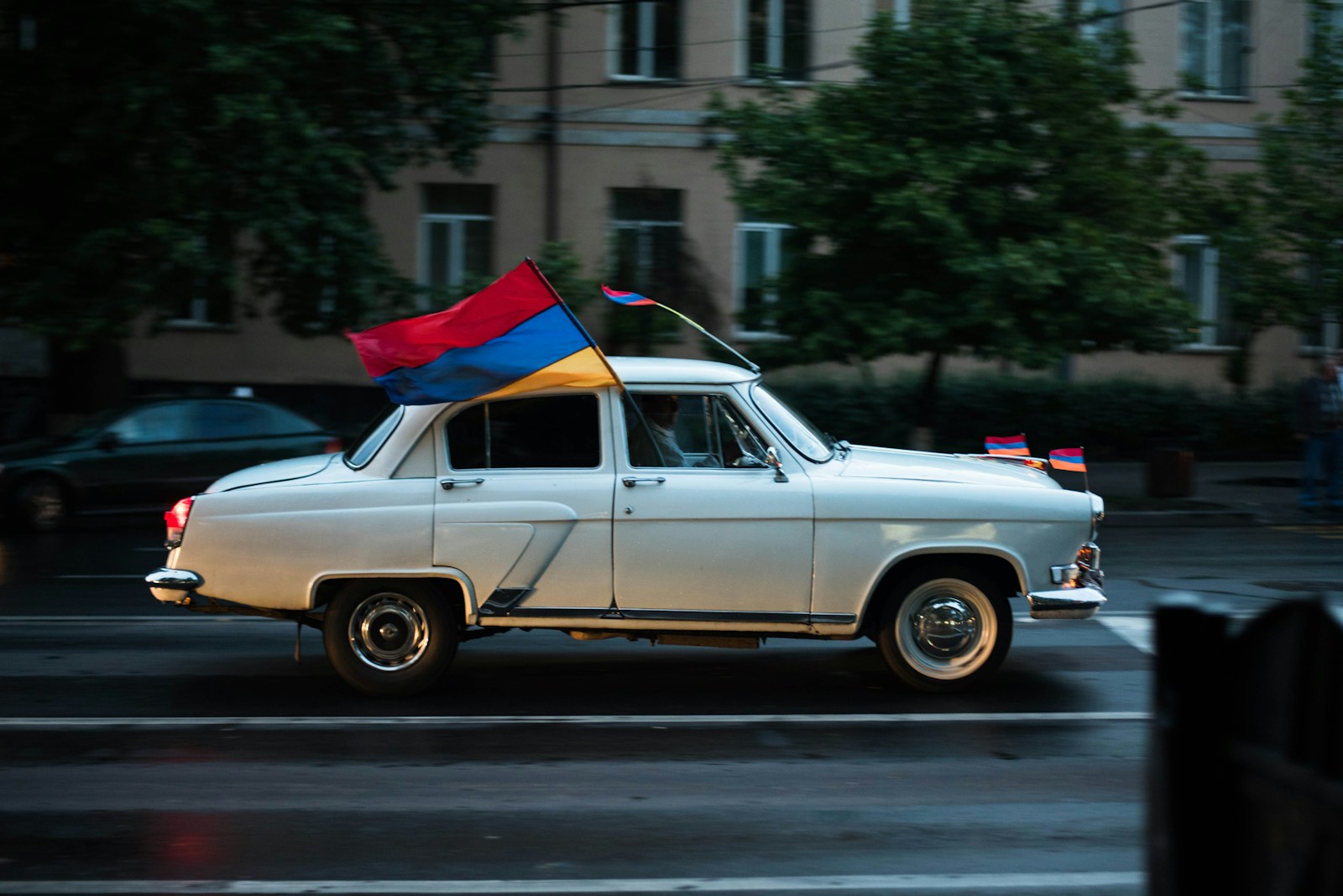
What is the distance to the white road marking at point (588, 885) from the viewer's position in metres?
4.35

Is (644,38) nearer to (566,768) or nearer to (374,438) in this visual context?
(374,438)

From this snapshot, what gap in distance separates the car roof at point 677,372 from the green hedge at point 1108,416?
595 inches

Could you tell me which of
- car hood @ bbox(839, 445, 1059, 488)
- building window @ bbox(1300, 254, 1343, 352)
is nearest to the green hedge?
building window @ bbox(1300, 254, 1343, 352)

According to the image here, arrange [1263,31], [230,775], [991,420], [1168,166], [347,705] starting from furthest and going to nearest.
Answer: [1263,31] < [991,420] < [1168,166] < [347,705] < [230,775]

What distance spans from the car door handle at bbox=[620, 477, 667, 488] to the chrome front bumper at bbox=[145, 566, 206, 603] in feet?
7.54

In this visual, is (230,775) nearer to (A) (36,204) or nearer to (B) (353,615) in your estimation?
(B) (353,615)

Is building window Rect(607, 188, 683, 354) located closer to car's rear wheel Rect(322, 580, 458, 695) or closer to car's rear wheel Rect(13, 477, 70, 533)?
car's rear wheel Rect(13, 477, 70, 533)

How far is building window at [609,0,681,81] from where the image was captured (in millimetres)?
23547

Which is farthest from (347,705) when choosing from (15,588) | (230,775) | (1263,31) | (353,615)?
(1263,31)

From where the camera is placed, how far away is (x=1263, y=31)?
2459cm

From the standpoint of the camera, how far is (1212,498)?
57.2 ft

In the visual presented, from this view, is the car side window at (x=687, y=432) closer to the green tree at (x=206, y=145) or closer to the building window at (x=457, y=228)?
the green tree at (x=206, y=145)

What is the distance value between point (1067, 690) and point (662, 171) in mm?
17748

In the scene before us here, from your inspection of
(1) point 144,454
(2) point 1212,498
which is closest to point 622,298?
(1) point 144,454
